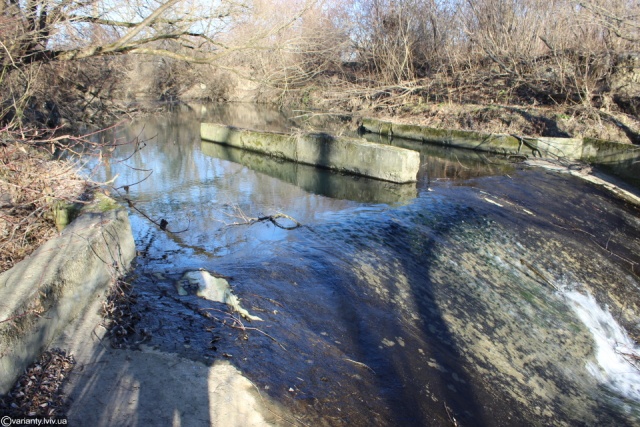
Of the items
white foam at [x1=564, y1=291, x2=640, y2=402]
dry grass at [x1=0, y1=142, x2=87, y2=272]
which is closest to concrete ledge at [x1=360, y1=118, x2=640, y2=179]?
white foam at [x1=564, y1=291, x2=640, y2=402]

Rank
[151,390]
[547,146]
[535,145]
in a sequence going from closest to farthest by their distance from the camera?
[151,390]
[547,146]
[535,145]

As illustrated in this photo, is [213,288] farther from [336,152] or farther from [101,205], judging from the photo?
[336,152]

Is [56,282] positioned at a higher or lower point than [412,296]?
higher

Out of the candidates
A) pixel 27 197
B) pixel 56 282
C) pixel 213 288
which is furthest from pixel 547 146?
pixel 56 282

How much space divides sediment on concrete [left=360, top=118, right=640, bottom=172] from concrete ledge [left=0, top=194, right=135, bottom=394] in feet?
38.9

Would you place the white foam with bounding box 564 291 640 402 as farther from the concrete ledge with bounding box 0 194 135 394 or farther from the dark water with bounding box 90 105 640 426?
the concrete ledge with bounding box 0 194 135 394

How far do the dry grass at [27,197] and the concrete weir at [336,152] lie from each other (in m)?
6.72

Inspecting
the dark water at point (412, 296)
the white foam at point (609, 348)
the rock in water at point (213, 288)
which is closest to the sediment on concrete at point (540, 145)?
the dark water at point (412, 296)

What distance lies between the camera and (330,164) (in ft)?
39.9

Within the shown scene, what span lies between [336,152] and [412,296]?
7035 millimetres

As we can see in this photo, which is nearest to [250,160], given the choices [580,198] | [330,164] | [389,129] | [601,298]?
[330,164]

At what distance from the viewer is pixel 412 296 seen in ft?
17.8

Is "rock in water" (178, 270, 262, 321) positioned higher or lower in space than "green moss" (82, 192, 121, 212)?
lower

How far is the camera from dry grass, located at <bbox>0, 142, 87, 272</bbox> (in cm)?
464
